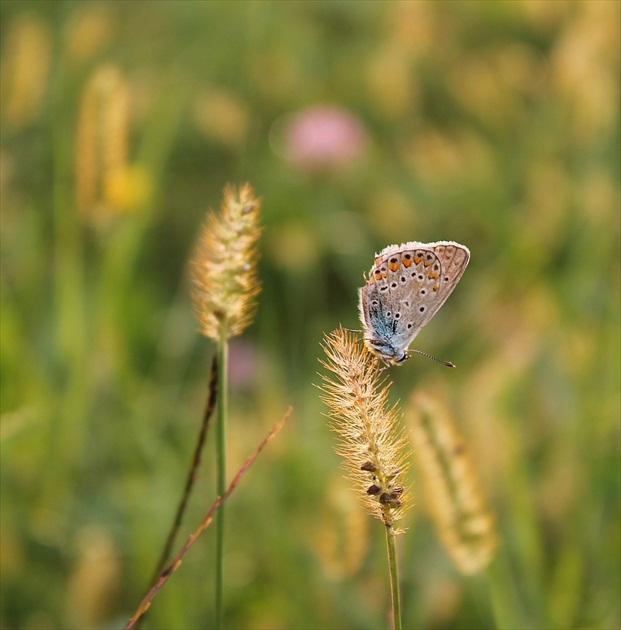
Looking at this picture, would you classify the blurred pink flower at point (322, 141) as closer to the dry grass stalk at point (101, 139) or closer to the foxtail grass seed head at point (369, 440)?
the dry grass stalk at point (101, 139)

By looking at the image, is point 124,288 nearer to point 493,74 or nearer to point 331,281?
point 331,281

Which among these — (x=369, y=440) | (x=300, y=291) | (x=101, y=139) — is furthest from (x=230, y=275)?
(x=300, y=291)

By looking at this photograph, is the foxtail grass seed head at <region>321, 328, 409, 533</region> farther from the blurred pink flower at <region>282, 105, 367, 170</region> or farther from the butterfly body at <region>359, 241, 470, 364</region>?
the blurred pink flower at <region>282, 105, 367, 170</region>

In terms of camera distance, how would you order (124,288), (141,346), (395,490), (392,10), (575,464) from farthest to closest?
(392,10) → (141,346) → (124,288) → (575,464) → (395,490)

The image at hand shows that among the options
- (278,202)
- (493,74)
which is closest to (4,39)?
(278,202)

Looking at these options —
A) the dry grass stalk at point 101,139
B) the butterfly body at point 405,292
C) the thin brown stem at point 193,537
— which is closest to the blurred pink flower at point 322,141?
the dry grass stalk at point 101,139

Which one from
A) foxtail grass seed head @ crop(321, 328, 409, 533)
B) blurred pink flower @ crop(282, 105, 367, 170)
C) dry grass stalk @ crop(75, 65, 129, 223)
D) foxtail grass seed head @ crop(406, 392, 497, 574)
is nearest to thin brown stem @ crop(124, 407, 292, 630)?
foxtail grass seed head @ crop(321, 328, 409, 533)
